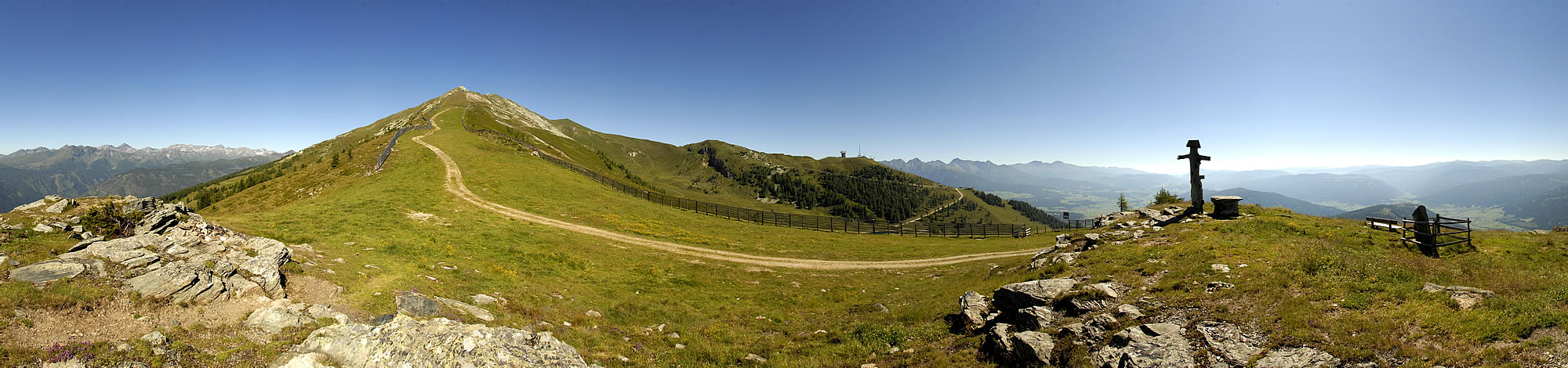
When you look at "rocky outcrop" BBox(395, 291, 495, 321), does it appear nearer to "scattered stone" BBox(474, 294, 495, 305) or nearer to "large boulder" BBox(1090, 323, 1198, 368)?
"scattered stone" BBox(474, 294, 495, 305)

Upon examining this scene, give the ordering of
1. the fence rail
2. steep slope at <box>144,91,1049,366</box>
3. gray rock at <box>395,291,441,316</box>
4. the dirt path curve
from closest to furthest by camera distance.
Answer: gray rock at <box>395,291,441,316</box>, steep slope at <box>144,91,1049,366</box>, the dirt path curve, the fence rail

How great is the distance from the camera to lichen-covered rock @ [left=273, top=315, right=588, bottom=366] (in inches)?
360

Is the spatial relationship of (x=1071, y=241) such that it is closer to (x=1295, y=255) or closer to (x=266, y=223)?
(x=1295, y=255)

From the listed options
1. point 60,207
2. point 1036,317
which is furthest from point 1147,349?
point 60,207

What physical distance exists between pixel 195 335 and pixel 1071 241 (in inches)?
1235

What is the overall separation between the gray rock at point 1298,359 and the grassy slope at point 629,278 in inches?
208

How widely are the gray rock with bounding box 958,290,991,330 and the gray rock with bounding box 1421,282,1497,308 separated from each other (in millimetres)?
8770

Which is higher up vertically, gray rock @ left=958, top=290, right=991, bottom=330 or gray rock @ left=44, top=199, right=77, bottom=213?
gray rock @ left=44, top=199, right=77, bottom=213

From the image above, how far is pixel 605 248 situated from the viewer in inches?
1096

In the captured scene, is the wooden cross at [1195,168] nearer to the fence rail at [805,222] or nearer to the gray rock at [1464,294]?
the gray rock at [1464,294]

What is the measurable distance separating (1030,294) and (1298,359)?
5.55m

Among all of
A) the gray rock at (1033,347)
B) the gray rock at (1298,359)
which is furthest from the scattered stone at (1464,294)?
the gray rock at (1033,347)

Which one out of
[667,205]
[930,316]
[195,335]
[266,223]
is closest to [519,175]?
[667,205]

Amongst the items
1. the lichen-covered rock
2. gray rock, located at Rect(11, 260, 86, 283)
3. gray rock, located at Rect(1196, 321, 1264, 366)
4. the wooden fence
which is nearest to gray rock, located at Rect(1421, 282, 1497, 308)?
gray rock, located at Rect(1196, 321, 1264, 366)
